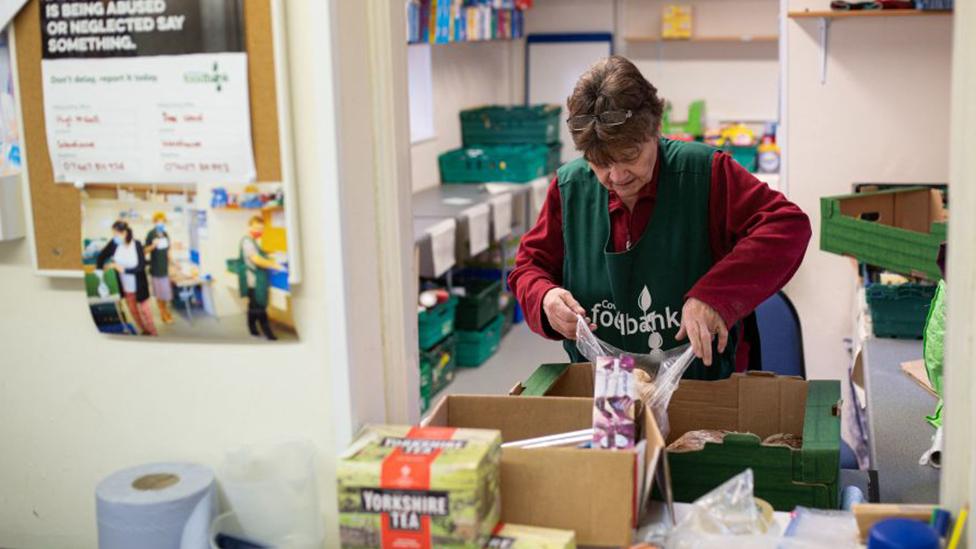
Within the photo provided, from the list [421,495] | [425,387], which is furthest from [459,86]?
[421,495]

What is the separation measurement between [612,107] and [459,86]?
540 centimetres

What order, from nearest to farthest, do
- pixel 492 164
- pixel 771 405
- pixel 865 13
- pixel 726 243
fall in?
1. pixel 771 405
2. pixel 726 243
3. pixel 865 13
4. pixel 492 164

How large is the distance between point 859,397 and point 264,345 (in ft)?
7.59

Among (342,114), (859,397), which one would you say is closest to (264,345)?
(342,114)

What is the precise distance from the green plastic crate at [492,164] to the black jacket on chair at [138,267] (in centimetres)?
523

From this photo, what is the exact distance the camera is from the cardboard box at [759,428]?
182 centimetres

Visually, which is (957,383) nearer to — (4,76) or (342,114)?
(342,114)

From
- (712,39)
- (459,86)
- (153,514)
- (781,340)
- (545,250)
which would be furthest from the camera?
(712,39)

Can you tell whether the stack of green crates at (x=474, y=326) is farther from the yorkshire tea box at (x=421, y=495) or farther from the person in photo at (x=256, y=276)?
the yorkshire tea box at (x=421, y=495)


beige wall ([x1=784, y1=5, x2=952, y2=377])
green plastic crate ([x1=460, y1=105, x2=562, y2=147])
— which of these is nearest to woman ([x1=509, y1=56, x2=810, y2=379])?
beige wall ([x1=784, y1=5, x2=952, y2=377])

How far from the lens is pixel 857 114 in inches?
185

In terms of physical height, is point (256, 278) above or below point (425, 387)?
above

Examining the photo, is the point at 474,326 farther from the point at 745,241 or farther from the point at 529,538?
the point at 529,538

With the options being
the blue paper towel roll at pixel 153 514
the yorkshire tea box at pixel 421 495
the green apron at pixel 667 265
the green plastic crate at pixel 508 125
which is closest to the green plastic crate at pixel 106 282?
the blue paper towel roll at pixel 153 514
